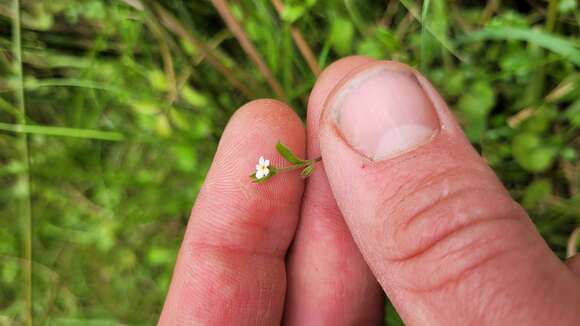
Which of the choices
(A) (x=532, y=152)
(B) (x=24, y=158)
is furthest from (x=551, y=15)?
(B) (x=24, y=158)

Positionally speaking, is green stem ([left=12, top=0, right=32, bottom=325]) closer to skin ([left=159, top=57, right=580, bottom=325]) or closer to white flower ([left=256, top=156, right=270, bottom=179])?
skin ([left=159, top=57, right=580, bottom=325])

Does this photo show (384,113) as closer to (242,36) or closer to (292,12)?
(292,12)

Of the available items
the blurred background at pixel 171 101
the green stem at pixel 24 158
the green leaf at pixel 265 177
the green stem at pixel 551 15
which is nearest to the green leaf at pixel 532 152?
the blurred background at pixel 171 101

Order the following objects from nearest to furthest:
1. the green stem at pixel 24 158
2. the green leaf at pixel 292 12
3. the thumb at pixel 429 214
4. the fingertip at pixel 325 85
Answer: the thumb at pixel 429 214 < the fingertip at pixel 325 85 < the green leaf at pixel 292 12 < the green stem at pixel 24 158

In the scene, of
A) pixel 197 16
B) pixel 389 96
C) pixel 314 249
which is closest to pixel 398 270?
pixel 389 96

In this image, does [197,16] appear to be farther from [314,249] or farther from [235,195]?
[314,249]

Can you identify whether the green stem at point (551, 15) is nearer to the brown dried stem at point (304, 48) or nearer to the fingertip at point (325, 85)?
the fingertip at point (325, 85)
